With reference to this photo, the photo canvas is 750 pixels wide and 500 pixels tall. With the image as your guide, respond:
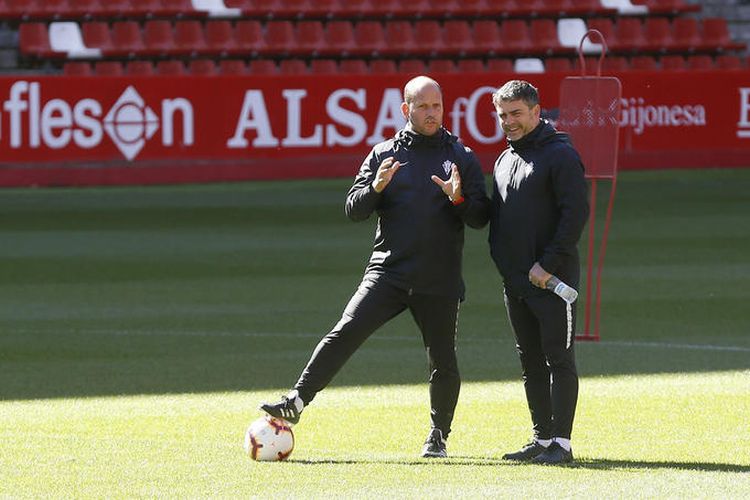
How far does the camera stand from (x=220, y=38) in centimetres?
2903

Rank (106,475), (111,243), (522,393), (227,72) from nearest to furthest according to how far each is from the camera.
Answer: (106,475), (522,393), (111,243), (227,72)

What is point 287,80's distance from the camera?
25.5 meters

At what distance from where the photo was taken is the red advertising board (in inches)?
951

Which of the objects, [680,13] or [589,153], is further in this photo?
[680,13]

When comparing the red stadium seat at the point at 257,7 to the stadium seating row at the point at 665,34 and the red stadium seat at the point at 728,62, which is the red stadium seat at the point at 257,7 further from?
the red stadium seat at the point at 728,62

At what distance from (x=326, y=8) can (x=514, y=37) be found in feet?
10.9

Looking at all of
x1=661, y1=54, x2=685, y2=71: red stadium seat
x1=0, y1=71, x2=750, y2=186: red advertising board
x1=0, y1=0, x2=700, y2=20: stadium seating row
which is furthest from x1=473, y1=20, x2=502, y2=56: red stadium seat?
x1=0, y1=71, x2=750, y2=186: red advertising board

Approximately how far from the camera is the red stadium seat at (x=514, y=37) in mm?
30578

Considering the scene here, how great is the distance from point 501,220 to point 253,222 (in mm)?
13758

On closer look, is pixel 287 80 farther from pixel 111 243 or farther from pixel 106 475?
pixel 106 475

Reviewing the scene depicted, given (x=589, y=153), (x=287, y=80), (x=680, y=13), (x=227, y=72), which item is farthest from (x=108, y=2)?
(x=589, y=153)

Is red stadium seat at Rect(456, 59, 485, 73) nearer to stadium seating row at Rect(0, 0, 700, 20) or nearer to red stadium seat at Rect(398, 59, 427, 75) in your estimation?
red stadium seat at Rect(398, 59, 427, 75)

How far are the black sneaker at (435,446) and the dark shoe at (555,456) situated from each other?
0.51 metres

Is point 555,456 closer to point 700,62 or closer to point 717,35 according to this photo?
point 700,62
